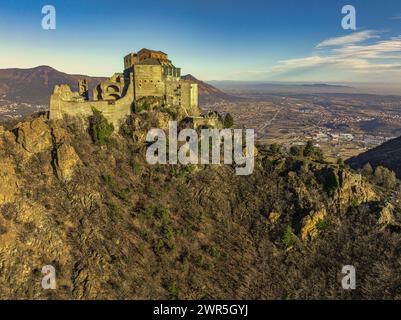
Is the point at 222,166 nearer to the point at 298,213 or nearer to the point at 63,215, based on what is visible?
the point at 298,213

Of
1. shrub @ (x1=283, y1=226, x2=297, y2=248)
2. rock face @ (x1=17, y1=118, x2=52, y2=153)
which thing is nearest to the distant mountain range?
shrub @ (x1=283, y1=226, x2=297, y2=248)

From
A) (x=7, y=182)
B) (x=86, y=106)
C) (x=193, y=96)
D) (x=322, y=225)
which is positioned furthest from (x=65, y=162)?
(x=322, y=225)

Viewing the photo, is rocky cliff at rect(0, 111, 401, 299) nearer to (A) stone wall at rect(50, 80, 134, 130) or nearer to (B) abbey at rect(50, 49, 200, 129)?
(A) stone wall at rect(50, 80, 134, 130)

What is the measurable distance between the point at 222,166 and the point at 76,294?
30.4m

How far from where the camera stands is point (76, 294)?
41219 millimetres

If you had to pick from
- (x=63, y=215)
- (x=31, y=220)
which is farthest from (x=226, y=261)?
(x=31, y=220)

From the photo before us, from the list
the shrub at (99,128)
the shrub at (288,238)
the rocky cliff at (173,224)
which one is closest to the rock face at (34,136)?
the rocky cliff at (173,224)

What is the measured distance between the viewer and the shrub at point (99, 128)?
189ft

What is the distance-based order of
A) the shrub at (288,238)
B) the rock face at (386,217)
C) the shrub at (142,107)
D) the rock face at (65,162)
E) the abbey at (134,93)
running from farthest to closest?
the shrub at (142,107)
the abbey at (134,93)
the rock face at (386,217)
the shrub at (288,238)
the rock face at (65,162)

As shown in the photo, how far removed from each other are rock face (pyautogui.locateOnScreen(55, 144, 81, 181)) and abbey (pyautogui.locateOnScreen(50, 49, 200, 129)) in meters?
8.23

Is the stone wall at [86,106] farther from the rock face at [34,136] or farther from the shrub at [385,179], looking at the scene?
the shrub at [385,179]

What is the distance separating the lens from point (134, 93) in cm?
6338

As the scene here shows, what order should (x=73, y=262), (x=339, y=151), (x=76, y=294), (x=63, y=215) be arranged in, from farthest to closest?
(x=339, y=151) < (x=63, y=215) < (x=73, y=262) < (x=76, y=294)

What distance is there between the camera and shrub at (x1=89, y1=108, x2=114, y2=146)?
57.5 metres
